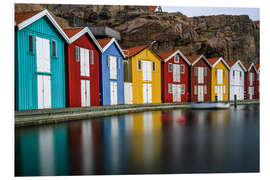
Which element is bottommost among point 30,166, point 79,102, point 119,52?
point 30,166

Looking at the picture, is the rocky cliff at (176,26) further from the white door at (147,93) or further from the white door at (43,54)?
the white door at (147,93)

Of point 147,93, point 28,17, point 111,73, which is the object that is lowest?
point 147,93

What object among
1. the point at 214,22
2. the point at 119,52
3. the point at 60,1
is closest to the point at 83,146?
the point at 60,1

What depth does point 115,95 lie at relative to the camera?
1376cm

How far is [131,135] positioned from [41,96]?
4.27 m

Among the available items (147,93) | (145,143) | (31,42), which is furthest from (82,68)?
(145,143)

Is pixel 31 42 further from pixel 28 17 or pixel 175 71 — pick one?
pixel 175 71

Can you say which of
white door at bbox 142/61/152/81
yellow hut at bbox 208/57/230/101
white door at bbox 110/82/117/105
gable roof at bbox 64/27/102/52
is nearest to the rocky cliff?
gable roof at bbox 64/27/102/52

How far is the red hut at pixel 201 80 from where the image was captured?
16.7 metres

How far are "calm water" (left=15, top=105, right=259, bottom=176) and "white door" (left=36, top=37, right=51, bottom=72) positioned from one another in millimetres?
2523

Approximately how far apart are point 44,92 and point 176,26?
20.6 feet

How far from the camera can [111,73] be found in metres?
14.8

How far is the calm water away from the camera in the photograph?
664cm

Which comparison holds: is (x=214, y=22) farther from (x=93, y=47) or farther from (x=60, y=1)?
(x=93, y=47)
